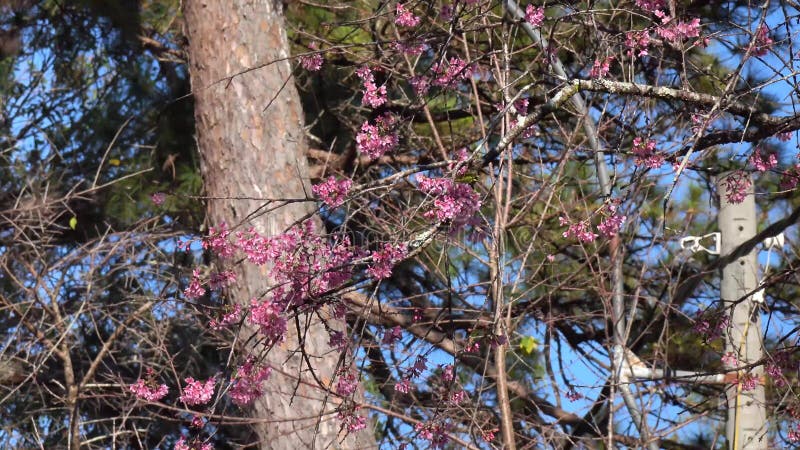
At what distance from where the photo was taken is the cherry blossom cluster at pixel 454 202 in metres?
2.68

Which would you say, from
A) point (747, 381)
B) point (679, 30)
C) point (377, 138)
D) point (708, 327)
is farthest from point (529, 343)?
point (377, 138)

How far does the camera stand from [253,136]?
5.92 metres

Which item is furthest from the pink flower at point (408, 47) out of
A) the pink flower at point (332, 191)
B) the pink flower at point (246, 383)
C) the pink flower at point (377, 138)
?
the pink flower at point (246, 383)

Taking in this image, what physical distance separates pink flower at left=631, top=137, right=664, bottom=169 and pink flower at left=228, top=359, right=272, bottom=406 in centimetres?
130

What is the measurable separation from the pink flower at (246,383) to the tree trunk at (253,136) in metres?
1.97

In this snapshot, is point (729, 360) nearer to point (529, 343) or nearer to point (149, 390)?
point (529, 343)

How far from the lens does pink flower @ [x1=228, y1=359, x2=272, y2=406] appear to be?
10.8 ft

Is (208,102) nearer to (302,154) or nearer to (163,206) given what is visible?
(302,154)

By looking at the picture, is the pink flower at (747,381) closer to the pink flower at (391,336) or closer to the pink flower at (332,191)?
the pink flower at (391,336)

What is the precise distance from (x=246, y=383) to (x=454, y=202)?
3.44ft

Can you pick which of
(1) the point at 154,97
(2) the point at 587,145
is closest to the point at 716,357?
(2) the point at 587,145

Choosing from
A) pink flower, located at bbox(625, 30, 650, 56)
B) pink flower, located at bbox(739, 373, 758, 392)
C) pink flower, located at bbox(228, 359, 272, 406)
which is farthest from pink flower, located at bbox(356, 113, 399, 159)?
pink flower, located at bbox(739, 373, 758, 392)

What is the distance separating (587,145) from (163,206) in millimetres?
2827

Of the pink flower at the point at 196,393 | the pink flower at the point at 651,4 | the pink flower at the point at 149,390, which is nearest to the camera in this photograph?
the pink flower at the point at 651,4
